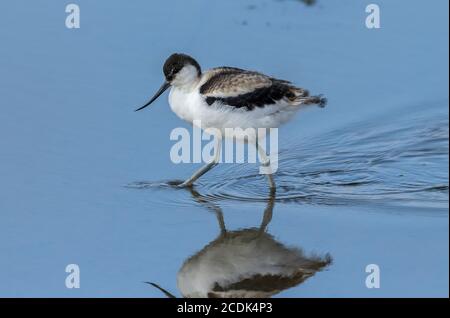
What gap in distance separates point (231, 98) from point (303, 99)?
2.23 feet

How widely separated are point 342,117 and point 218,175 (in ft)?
5.17

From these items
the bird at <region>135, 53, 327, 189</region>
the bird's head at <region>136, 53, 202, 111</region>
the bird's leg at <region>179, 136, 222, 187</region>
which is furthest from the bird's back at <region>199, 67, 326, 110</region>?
the bird's leg at <region>179, 136, 222, 187</region>

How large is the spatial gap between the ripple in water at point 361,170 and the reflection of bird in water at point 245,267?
86 centimetres

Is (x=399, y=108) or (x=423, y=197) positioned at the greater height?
(x=399, y=108)

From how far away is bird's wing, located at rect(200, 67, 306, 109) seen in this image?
8.68m

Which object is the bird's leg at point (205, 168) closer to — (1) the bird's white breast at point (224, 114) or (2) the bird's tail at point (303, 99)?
(1) the bird's white breast at point (224, 114)

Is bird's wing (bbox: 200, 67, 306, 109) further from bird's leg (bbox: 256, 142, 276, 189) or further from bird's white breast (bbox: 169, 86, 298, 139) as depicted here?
bird's leg (bbox: 256, 142, 276, 189)

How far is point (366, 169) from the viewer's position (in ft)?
31.1

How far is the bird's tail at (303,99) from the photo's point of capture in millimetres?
8938

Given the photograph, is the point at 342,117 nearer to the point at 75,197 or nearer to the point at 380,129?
the point at 380,129

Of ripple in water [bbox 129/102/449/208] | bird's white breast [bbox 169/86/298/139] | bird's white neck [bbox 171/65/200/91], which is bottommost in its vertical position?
ripple in water [bbox 129/102/449/208]
